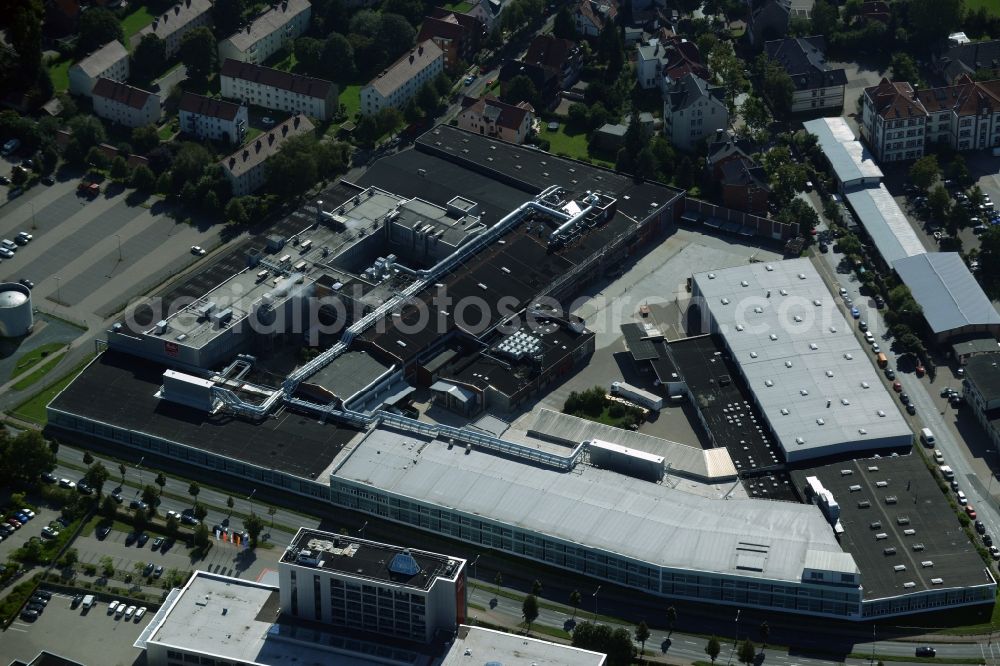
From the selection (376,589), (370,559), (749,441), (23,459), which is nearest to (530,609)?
(370,559)

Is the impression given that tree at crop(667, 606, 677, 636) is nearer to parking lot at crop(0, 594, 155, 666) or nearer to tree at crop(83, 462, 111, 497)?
parking lot at crop(0, 594, 155, 666)

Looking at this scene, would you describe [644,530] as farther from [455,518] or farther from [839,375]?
[839,375]

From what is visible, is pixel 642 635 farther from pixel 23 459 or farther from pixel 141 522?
pixel 23 459

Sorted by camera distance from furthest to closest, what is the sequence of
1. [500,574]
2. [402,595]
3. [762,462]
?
[762,462], [500,574], [402,595]

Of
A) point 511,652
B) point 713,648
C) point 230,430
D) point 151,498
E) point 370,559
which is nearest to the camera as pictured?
point 511,652

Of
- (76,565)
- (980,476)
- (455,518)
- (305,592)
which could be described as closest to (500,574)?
(455,518)

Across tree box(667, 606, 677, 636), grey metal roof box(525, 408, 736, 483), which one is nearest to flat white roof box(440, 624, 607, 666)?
tree box(667, 606, 677, 636)

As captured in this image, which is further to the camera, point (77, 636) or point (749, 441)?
point (749, 441)
